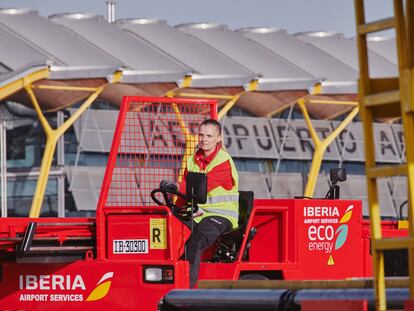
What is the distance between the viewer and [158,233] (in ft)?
35.3

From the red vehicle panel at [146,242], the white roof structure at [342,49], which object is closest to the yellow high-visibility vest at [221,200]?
the red vehicle panel at [146,242]

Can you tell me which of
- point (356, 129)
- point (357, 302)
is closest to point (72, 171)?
point (356, 129)

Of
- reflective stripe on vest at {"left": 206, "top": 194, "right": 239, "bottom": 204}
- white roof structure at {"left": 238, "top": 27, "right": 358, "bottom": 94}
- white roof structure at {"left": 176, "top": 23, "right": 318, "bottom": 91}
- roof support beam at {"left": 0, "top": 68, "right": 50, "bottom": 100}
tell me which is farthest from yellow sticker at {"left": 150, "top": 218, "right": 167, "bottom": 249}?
white roof structure at {"left": 238, "top": 27, "right": 358, "bottom": 94}

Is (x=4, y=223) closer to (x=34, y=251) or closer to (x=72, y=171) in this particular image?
(x=34, y=251)

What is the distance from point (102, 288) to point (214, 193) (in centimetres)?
112

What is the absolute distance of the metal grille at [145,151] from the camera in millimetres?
11766

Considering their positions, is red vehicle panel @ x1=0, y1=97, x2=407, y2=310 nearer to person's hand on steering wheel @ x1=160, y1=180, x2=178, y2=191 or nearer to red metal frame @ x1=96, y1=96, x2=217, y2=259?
red metal frame @ x1=96, y1=96, x2=217, y2=259

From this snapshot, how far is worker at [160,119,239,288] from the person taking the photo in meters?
10.7

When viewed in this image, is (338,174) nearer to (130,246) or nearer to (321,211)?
(321,211)

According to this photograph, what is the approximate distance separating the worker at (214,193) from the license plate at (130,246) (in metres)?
0.34

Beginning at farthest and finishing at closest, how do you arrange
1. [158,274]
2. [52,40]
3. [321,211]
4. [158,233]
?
[52,40]
[321,211]
[158,233]
[158,274]

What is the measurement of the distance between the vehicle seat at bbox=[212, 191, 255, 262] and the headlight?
861 millimetres

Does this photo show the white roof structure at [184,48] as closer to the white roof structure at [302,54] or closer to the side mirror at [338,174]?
the white roof structure at [302,54]

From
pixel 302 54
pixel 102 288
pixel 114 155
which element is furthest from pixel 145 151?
pixel 302 54
